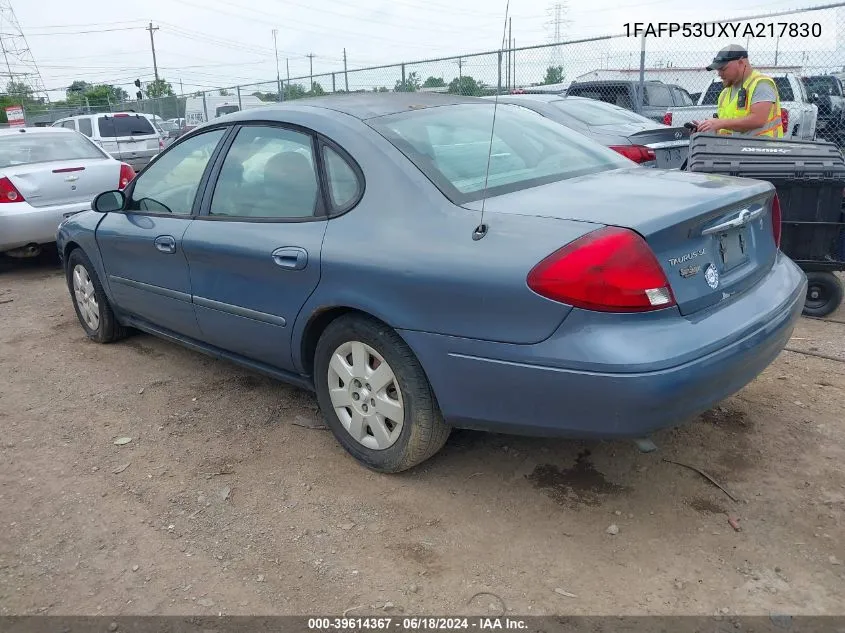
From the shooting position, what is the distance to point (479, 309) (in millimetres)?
2553

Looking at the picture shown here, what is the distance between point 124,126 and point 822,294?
14.6 metres

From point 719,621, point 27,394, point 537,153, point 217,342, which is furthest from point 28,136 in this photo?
point 719,621

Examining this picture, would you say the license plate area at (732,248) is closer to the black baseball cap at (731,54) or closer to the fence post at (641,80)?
the black baseball cap at (731,54)

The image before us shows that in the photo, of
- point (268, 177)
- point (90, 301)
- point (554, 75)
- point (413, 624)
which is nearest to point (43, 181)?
point (90, 301)

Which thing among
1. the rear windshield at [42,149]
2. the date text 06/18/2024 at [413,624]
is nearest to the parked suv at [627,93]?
the rear windshield at [42,149]

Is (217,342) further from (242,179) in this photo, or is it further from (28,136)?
(28,136)

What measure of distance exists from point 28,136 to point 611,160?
23.5ft

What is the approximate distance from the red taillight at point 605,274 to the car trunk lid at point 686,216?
5cm

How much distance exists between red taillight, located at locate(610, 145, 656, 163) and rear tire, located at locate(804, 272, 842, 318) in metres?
2.32

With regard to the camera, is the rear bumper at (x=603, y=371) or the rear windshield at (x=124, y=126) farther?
the rear windshield at (x=124, y=126)

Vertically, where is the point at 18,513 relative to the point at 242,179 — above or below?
below

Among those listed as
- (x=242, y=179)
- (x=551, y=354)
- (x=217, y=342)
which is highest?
(x=242, y=179)

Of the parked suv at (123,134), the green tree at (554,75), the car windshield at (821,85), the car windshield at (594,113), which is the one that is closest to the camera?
the car windshield at (594,113)

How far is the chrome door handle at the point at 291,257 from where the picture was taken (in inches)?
124
